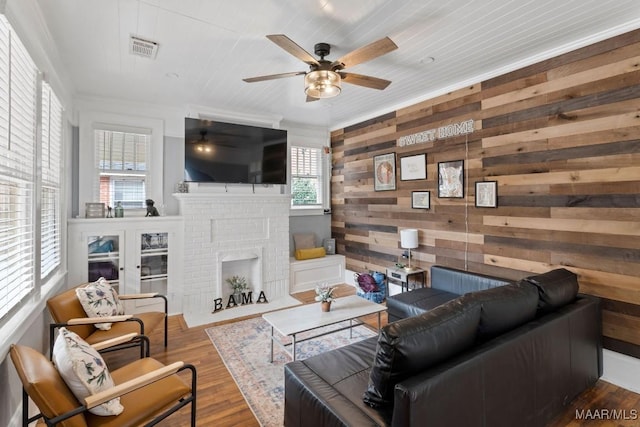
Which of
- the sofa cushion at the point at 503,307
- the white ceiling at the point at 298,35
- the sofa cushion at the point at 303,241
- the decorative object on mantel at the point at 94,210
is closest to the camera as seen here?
the sofa cushion at the point at 503,307

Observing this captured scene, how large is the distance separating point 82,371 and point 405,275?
3.46 meters

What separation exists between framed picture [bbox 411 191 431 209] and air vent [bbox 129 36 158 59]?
344 centimetres

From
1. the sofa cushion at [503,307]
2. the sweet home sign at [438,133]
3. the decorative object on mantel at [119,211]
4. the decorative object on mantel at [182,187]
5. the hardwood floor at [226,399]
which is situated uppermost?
the sweet home sign at [438,133]

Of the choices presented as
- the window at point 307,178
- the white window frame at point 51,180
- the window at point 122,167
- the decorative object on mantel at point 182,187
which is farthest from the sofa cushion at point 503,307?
the window at point 122,167

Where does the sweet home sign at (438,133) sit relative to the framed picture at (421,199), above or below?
above

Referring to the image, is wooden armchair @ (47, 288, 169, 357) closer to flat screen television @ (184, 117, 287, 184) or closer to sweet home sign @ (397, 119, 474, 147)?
flat screen television @ (184, 117, 287, 184)

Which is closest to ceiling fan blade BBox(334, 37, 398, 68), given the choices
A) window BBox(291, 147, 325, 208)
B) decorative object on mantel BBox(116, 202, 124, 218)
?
window BBox(291, 147, 325, 208)

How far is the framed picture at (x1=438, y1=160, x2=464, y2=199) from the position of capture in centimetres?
382

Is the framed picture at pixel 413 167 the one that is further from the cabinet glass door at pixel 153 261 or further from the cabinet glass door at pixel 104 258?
the cabinet glass door at pixel 104 258

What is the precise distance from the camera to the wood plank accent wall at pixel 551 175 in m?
2.60

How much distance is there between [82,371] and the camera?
64.2 inches

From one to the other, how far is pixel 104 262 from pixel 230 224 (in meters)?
1.59

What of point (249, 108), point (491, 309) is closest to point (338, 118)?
point (249, 108)

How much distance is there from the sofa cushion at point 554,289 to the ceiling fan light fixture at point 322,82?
2.14 metres
